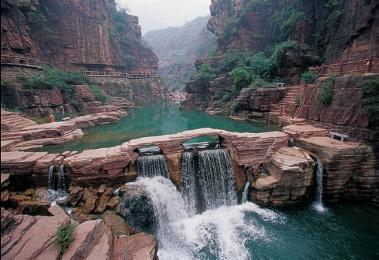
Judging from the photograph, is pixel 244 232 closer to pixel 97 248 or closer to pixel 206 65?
pixel 97 248

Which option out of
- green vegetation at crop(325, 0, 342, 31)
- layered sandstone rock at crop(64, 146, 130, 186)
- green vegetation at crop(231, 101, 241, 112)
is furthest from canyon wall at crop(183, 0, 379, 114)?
layered sandstone rock at crop(64, 146, 130, 186)

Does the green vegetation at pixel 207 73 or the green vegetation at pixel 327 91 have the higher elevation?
the green vegetation at pixel 207 73

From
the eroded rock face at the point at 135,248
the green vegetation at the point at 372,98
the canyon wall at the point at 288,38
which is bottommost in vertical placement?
the eroded rock face at the point at 135,248

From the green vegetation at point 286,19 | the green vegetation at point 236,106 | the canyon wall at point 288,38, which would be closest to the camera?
the canyon wall at point 288,38

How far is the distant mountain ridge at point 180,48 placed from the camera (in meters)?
64.4

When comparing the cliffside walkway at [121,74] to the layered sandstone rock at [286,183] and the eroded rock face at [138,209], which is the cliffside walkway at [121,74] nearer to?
the eroded rock face at [138,209]

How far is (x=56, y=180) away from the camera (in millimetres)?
7562

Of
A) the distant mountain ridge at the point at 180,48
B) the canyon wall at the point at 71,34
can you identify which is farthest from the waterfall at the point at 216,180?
the distant mountain ridge at the point at 180,48

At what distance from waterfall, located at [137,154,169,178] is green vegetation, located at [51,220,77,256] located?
370cm

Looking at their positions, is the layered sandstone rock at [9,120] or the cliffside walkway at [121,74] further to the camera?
the cliffside walkway at [121,74]

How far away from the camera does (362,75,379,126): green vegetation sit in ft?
26.9

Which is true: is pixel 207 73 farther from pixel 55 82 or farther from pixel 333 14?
pixel 55 82

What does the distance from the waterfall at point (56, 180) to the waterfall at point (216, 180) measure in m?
4.67

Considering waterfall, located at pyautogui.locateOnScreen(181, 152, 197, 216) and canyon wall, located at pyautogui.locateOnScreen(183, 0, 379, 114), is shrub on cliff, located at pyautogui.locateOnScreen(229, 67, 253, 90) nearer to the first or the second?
canyon wall, located at pyautogui.locateOnScreen(183, 0, 379, 114)
